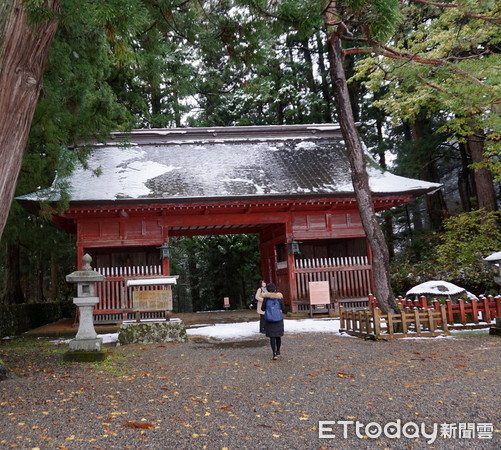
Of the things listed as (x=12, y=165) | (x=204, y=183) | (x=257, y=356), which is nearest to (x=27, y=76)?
(x=12, y=165)

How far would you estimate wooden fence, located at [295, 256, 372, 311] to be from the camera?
1311cm

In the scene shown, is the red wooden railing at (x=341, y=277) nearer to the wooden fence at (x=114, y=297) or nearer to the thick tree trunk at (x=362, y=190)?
the thick tree trunk at (x=362, y=190)

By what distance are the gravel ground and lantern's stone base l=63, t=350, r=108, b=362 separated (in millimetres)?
179

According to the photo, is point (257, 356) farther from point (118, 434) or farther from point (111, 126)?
point (111, 126)

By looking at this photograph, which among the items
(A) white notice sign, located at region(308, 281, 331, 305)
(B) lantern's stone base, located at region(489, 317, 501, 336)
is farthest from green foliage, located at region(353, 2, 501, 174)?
(A) white notice sign, located at region(308, 281, 331, 305)

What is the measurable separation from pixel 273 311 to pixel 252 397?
2.31 metres

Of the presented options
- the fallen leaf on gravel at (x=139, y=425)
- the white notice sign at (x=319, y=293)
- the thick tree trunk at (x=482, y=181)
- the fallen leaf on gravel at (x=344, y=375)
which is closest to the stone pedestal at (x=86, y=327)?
the fallen leaf on gravel at (x=139, y=425)

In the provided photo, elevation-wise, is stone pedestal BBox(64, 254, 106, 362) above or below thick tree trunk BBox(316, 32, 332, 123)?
below

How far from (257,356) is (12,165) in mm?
4520

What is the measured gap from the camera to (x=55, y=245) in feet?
50.3

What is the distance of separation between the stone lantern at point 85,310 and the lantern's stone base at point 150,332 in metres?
1.39

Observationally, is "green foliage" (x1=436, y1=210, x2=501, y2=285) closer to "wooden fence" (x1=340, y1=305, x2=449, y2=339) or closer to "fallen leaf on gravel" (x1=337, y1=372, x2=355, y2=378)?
"wooden fence" (x1=340, y1=305, x2=449, y2=339)

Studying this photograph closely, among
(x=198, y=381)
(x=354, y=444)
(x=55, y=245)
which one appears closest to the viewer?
(x=354, y=444)

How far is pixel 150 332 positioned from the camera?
8.85 meters
